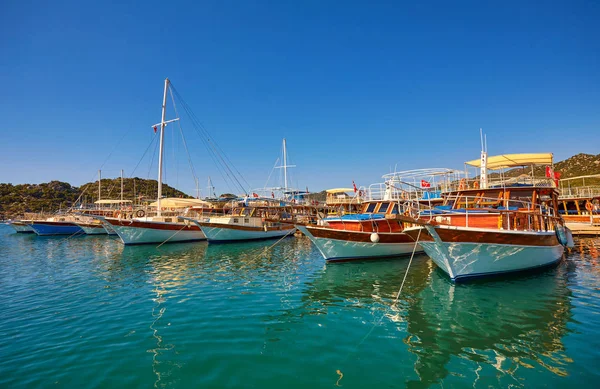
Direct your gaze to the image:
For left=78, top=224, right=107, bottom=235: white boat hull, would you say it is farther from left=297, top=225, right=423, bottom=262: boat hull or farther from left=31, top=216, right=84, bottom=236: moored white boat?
left=297, top=225, right=423, bottom=262: boat hull

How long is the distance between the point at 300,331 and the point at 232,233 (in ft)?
A: 77.7

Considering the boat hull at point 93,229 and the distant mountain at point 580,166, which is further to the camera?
the distant mountain at point 580,166

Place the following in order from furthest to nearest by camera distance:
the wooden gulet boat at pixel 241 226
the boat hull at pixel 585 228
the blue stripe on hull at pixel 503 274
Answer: the wooden gulet boat at pixel 241 226 < the boat hull at pixel 585 228 < the blue stripe on hull at pixel 503 274

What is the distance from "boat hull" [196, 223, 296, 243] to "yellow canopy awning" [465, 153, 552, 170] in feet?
59.6

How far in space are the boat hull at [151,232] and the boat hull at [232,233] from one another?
11.1 feet

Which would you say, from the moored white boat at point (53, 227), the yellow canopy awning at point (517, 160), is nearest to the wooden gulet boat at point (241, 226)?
the yellow canopy awning at point (517, 160)

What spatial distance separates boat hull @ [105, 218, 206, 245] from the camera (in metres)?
28.3

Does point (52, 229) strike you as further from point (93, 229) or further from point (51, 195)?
point (51, 195)

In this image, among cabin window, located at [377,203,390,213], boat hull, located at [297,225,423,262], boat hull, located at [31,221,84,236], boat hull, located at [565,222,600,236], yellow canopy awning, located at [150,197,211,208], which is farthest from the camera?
boat hull, located at [31,221,84,236]

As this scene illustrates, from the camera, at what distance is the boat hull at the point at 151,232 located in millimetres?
28328

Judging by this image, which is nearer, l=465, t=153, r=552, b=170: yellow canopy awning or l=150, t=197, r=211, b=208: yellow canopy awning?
l=465, t=153, r=552, b=170: yellow canopy awning

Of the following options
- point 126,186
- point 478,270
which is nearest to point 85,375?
point 478,270

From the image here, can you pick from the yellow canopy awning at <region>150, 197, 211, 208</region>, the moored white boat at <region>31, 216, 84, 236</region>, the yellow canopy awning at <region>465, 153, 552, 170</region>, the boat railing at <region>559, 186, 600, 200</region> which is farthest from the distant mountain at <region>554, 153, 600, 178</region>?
the moored white boat at <region>31, 216, 84, 236</region>

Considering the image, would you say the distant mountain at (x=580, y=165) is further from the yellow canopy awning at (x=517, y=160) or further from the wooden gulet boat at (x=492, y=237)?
the wooden gulet boat at (x=492, y=237)
